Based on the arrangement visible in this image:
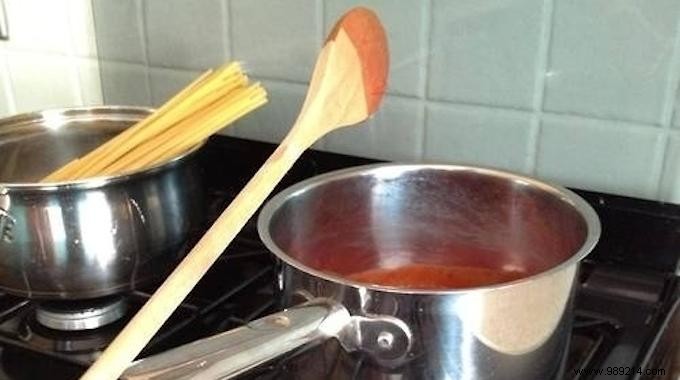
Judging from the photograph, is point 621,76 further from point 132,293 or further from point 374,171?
point 132,293

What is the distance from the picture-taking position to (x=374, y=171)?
64 cm

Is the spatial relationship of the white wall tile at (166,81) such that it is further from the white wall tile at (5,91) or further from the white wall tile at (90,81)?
the white wall tile at (5,91)

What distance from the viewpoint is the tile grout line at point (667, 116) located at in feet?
2.01

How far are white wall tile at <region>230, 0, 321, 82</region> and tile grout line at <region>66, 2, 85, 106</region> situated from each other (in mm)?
198

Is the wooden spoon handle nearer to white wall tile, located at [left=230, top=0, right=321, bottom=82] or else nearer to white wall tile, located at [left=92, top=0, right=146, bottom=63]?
white wall tile, located at [left=230, top=0, right=321, bottom=82]

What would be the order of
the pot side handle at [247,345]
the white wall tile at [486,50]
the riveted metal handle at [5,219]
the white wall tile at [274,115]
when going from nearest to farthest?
the pot side handle at [247,345]
the riveted metal handle at [5,219]
the white wall tile at [486,50]
the white wall tile at [274,115]

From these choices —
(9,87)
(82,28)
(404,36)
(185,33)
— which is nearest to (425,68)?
(404,36)

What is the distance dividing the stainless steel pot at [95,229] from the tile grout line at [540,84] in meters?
0.27

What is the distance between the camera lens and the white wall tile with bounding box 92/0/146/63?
2.73 ft

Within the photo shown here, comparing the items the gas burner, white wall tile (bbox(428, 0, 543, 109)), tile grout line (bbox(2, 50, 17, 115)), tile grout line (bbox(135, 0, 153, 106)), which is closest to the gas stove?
the gas burner

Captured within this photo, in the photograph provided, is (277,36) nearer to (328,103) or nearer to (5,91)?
(328,103)

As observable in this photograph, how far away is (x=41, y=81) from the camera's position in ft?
3.01

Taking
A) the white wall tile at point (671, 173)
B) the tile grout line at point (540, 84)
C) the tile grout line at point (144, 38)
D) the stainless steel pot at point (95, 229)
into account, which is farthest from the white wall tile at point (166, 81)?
the white wall tile at point (671, 173)

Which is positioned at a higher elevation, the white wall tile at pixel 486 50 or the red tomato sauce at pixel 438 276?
the white wall tile at pixel 486 50
